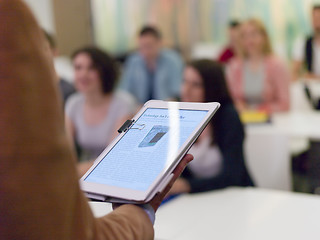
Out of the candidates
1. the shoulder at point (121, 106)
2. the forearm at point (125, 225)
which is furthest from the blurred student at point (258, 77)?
the forearm at point (125, 225)

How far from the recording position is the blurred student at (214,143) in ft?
6.14

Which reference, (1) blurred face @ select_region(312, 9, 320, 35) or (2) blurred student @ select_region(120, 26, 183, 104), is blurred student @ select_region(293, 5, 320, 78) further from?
(2) blurred student @ select_region(120, 26, 183, 104)

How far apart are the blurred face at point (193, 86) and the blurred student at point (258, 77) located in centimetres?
118

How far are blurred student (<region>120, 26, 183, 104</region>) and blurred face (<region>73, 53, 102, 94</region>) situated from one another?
169 cm

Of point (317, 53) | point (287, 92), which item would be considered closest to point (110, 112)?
point (287, 92)

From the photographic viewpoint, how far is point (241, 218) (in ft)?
4.95

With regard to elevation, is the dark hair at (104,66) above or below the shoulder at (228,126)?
above

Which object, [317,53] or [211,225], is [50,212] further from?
[317,53]

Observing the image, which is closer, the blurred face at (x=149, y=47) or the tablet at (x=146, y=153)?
the tablet at (x=146, y=153)

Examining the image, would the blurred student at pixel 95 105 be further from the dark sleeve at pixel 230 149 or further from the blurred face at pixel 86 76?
the dark sleeve at pixel 230 149

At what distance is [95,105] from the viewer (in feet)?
9.31

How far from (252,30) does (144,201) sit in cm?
322

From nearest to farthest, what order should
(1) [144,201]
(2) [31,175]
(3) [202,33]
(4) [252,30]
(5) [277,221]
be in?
1. (2) [31,175]
2. (1) [144,201]
3. (5) [277,221]
4. (4) [252,30]
5. (3) [202,33]

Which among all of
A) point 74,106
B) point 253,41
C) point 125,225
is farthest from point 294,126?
point 125,225
